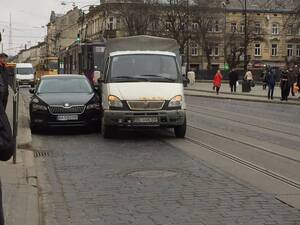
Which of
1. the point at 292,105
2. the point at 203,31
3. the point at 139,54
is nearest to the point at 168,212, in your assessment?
the point at 139,54

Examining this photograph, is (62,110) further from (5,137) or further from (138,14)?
(138,14)

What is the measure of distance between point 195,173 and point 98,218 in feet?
10.3

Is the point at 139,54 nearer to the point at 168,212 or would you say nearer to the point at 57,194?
the point at 57,194

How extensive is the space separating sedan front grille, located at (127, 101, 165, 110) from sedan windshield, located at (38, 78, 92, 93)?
3.26 metres

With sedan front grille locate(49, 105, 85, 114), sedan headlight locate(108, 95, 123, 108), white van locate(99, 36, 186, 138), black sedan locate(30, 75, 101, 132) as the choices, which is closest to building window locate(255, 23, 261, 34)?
black sedan locate(30, 75, 101, 132)

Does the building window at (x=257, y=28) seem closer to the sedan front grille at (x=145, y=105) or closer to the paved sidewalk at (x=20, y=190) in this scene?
the sedan front grille at (x=145, y=105)

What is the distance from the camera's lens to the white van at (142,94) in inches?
542

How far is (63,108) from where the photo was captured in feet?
50.1

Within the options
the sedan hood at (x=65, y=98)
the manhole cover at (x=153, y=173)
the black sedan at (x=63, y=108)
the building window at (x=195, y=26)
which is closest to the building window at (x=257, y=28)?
the building window at (x=195, y=26)

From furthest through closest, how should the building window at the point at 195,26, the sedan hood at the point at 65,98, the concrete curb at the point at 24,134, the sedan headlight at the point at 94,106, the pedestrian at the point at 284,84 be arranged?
Answer: 1. the building window at the point at 195,26
2. the pedestrian at the point at 284,84
3. the sedan headlight at the point at 94,106
4. the sedan hood at the point at 65,98
5. the concrete curb at the point at 24,134

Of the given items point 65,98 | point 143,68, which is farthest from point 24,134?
point 143,68

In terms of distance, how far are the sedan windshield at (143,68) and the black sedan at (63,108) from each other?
4.77 ft

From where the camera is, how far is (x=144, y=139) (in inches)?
569

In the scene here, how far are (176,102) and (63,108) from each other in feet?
10.1
